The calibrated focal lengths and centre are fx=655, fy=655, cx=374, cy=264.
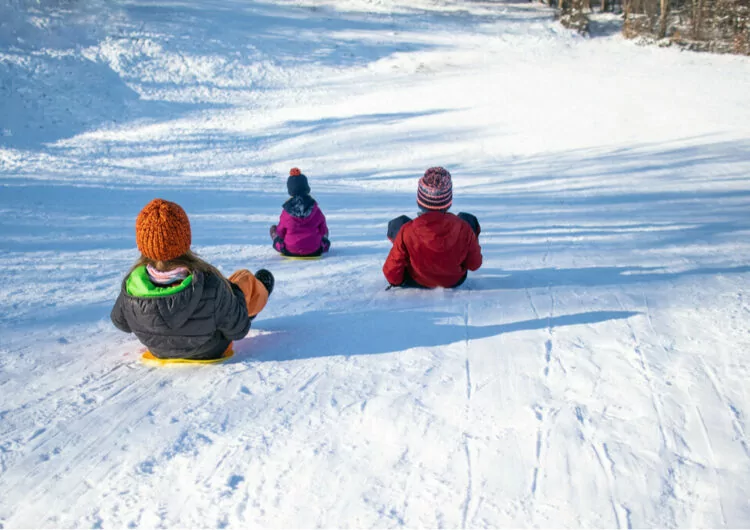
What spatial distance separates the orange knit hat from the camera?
3623 millimetres

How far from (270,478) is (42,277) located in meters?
4.55

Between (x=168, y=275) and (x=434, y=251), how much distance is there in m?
2.60

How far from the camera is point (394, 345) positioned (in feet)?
14.8

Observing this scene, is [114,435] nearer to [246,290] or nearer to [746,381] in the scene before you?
[246,290]

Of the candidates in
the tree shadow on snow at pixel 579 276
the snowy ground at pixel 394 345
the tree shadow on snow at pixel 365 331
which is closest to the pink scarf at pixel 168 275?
the snowy ground at pixel 394 345

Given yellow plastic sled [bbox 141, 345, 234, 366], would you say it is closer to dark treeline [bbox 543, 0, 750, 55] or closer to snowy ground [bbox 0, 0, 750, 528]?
snowy ground [bbox 0, 0, 750, 528]

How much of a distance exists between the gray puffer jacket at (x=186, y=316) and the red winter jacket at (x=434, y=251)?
6.31ft

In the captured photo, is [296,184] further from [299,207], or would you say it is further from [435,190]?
[435,190]

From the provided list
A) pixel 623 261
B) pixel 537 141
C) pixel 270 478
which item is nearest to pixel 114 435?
pixel 270 478

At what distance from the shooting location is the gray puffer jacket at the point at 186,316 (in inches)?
154

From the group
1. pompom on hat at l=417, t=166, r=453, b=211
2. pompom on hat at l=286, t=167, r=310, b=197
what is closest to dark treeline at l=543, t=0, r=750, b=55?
pompom on hat at l=286, t=167, r=310, b=197

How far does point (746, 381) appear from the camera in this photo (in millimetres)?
3746

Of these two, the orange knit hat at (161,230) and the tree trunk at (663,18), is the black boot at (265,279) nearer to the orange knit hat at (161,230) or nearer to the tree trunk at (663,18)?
the orange knit hat at (161,230)

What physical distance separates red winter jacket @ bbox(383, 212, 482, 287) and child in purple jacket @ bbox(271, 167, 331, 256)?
2.12 m
